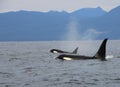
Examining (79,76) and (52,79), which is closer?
(52,79)

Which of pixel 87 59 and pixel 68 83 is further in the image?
pixel 87 59

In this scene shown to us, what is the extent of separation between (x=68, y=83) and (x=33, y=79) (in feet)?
10.9

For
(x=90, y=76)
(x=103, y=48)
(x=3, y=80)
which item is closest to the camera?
(x=3, y=80)

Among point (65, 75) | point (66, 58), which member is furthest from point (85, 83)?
point (66, 58)

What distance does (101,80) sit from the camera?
28828 mm

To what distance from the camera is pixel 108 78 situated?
98.8ft

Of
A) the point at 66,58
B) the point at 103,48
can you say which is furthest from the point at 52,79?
the point at 66,58

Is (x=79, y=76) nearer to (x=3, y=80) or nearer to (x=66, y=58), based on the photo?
(x=3, y=80)

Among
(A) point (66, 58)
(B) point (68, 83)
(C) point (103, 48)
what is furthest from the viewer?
(A) point (66, 58)

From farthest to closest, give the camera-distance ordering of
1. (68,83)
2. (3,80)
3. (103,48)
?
(103,48) → (3,80) → (68,83)

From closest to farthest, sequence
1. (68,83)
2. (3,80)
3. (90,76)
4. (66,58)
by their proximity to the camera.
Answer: (68,83) < (3,80) < (90,76) < (66,58)

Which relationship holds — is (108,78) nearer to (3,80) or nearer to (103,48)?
(3,80)

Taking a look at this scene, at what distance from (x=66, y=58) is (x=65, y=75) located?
66.2 feet

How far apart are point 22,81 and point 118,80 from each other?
23.4ft
